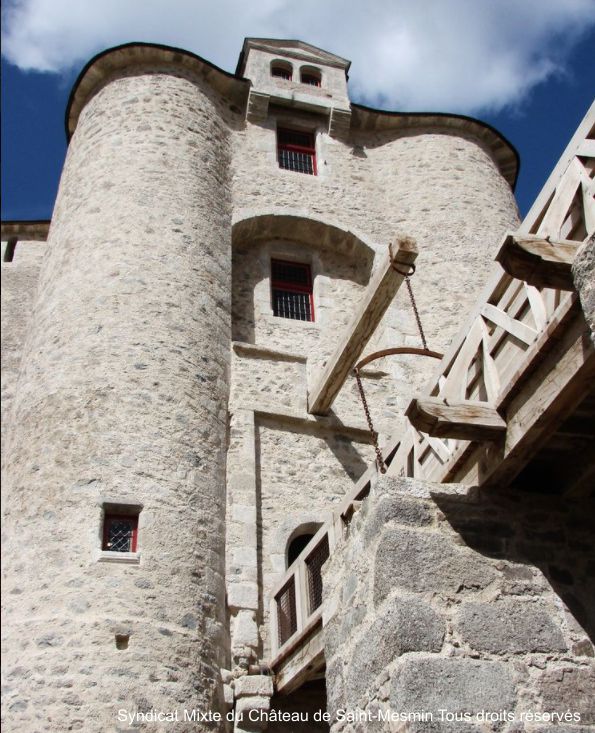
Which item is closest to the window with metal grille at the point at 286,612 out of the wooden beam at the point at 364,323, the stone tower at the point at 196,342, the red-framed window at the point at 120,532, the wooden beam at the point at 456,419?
the stone tower at the point at 196,342

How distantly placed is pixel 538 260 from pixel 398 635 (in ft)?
6.98

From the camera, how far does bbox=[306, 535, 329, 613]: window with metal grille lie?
8.30 m

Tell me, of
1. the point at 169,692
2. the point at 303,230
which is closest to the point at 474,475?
the point at 169,692

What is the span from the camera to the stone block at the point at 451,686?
424 centimetres

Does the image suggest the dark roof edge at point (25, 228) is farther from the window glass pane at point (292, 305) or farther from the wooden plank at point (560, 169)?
the wooden plank at point (560, 169)

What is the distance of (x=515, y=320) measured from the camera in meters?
4.90

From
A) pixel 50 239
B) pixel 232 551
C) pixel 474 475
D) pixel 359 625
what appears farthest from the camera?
pixel 50 239

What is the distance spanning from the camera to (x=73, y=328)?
10.6 meters

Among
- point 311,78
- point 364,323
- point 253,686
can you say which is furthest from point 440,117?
point 253,686

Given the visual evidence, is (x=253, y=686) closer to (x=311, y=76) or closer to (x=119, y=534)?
(x=119, y=534)

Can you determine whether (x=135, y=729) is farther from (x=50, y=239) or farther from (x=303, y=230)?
(x=303, y=230)

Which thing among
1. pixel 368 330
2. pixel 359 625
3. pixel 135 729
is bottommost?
pixel 135 729

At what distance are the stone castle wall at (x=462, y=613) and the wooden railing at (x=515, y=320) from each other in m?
0.38

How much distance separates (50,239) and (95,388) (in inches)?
150
